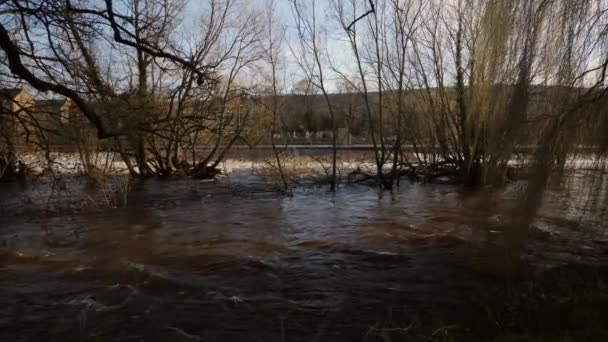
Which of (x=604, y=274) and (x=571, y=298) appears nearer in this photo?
(x=571, y=298)

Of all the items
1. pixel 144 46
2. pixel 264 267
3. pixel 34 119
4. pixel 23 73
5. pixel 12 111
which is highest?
pixel 144 46

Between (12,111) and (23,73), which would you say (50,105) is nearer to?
(12,111)

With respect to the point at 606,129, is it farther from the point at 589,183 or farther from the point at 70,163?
the point at 70,163

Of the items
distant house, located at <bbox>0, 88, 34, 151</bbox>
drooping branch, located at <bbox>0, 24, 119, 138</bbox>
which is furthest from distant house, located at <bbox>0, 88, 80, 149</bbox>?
drooping branch, located at <bbox>0, 24, 119, 138</bbox>

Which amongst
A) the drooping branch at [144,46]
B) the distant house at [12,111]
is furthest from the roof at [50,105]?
the drooping branch at [144,46]

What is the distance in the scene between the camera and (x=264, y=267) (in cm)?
782

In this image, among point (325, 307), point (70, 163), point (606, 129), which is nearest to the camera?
point (606, 129)

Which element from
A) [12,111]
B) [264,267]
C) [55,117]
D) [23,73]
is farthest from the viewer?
[55,117]

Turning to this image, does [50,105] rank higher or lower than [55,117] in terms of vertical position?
higher

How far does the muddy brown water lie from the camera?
540cm

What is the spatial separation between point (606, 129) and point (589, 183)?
623 mm

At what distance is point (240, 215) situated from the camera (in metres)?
13.1

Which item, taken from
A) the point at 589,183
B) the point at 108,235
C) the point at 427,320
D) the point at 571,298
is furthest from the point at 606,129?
the point at 108,235

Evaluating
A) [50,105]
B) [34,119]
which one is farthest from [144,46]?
[50,105]
